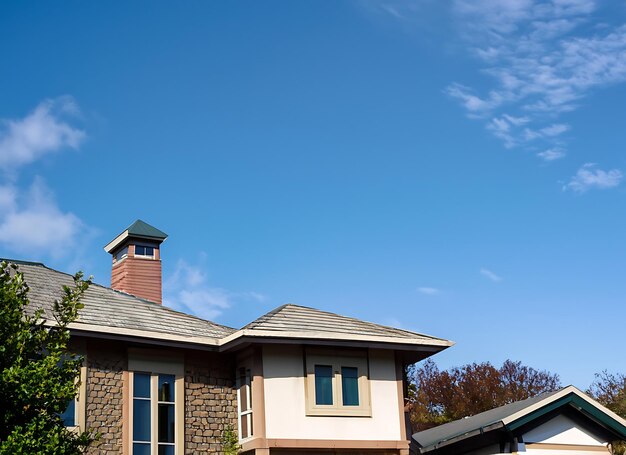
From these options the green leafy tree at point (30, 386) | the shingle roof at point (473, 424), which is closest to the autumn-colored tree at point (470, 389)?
the shingle roof at point (473, 424)

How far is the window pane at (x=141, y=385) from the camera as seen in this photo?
21438 mm

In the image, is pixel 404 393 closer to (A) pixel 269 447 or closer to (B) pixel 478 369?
(A) pixel 269 447

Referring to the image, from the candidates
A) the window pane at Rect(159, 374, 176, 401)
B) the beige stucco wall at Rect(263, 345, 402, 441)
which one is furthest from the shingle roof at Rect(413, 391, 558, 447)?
the window pane at Rect(159, 374, 176, 401)

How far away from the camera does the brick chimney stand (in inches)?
1033

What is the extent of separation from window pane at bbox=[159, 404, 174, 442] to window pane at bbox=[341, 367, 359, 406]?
416cm

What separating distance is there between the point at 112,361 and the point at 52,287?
307 centimetres

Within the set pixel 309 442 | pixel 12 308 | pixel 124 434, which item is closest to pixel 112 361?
pixel 124 434

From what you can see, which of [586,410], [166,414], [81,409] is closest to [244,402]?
[166,414]

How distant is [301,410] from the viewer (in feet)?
71.3

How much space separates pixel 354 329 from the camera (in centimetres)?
2284

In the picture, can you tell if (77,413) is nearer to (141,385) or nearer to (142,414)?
(142,414)

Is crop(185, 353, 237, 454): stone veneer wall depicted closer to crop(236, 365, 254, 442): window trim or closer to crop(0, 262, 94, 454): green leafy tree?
crop(236, 365, 254, 442): window trim

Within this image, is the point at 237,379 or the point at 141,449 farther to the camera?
the point at 237,379

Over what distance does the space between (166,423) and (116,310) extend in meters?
2.99
